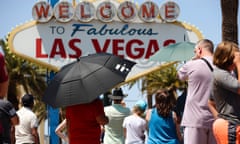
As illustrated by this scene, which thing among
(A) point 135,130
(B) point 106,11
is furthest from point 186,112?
(B) point 106,11

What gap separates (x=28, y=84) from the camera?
46844 millimetres

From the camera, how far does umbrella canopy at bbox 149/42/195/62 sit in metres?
13.8

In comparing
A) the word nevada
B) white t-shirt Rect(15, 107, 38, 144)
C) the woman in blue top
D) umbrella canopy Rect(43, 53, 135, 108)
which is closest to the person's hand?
umbrella canopy Rect(43, 53, 135, 108)

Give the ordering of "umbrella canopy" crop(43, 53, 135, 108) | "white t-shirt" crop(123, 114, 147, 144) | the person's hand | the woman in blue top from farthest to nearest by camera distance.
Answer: "white t-shirt" crop(123, 114, 147, 144) → the woman in blue top → "umbrella canopy" crop(43, 53, 135, 108) → the person's hand

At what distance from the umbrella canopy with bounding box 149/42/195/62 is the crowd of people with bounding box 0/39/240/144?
2.27 metres

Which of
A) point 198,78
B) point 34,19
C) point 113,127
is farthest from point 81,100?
point 34,19

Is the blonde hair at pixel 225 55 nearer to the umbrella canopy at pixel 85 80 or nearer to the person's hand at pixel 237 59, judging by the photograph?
the person's hand at pixel 237 59

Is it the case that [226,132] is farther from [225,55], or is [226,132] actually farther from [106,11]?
[106,11]

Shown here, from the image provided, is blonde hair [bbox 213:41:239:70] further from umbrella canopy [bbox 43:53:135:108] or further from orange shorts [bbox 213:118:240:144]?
umbrella canopy [bbox 43:53:135:108]

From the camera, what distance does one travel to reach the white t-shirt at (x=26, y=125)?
11.2 metres

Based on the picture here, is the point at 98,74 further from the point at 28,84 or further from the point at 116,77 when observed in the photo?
the point at 28,84

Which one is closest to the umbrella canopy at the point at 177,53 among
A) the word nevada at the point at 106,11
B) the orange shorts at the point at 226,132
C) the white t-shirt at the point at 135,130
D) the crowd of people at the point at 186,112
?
the white t-shirt at the point at 135,130

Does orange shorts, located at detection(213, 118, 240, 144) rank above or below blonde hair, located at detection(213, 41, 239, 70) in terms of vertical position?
below

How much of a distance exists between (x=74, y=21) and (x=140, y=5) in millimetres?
1984
